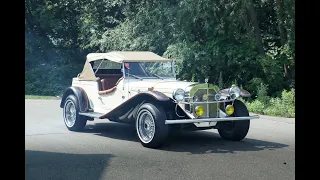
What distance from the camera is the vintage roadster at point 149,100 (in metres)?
7.45

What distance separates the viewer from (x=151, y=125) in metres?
7.36

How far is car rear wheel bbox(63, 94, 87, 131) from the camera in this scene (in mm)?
9171

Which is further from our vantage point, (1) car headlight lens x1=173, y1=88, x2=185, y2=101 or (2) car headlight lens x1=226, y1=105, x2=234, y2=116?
(2) car headlight lens x1=226, y1=105, x2=234, y2=116

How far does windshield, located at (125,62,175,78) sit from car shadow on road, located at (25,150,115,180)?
2.49 meters

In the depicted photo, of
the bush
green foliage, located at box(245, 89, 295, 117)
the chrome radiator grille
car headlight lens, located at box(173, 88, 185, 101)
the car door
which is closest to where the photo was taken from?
car headlight lens, located at box(173, 88, 185, 101)

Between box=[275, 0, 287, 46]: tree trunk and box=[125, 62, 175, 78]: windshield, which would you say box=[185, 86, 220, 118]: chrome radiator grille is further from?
box=[275, 0, 287, 46]: tree trunk

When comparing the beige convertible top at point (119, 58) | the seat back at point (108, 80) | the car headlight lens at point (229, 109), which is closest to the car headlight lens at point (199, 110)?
the car headlight lens at point (229, 109)

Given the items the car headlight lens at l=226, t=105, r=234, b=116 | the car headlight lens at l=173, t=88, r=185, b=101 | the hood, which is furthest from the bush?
the car headlight lens at l=173, t=88, r=185, b=101

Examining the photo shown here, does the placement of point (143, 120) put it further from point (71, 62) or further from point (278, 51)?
point (71, 62)

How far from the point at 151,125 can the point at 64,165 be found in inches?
72.0

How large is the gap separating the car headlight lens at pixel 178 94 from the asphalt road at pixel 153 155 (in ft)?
2.75

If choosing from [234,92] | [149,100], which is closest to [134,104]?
[149,100]

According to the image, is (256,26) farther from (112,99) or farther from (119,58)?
(112,99)
